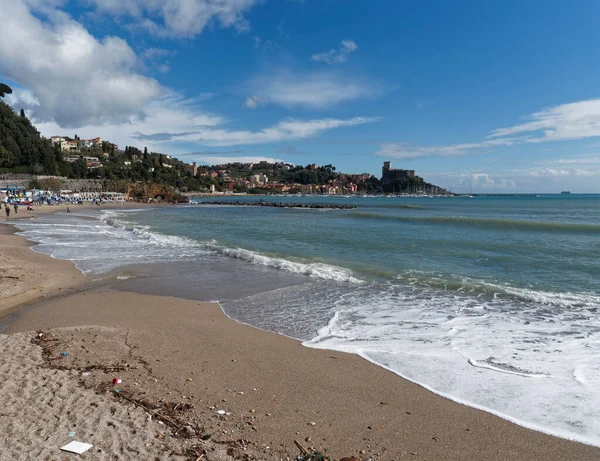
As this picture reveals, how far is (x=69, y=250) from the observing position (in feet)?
54.1

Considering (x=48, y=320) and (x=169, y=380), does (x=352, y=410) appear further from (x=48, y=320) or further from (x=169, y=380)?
(x=48, y=320)

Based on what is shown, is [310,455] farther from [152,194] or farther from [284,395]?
[152,194]

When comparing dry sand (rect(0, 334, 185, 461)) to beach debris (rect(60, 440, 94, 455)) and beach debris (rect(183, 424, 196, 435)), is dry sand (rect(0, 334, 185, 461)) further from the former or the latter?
beach debris (rect(183, 424, 196, 435))

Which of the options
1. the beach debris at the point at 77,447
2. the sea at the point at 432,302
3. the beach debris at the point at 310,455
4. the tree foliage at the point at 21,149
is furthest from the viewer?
the tree foliage at the point at 21,149

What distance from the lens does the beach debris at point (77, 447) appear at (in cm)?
306

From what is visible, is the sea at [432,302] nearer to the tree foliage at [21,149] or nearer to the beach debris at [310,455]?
the beach debris at [310,455]

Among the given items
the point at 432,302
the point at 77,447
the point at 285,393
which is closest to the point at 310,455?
the point at 285,393

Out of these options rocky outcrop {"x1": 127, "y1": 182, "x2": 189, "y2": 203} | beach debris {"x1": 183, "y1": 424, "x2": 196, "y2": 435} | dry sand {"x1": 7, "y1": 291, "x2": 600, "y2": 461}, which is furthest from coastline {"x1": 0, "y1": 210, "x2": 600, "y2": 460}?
rocky outcrop {"x1": 127, "y1": 182, "x2": 189, "y2": 203}

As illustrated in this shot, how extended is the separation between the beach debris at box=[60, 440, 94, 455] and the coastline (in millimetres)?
1011

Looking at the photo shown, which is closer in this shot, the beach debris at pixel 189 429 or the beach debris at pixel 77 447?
the beach debris at pixel 77 447

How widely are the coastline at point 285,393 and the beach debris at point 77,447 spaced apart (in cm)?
101

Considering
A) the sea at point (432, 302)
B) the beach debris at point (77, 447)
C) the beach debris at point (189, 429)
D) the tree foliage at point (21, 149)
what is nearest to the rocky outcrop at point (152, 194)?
the tree foliage at point (21, 149)

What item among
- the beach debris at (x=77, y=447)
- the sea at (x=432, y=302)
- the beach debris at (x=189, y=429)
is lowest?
the sea at (x=432, y=302)

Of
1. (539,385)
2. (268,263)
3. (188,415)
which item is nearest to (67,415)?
(188,415)
